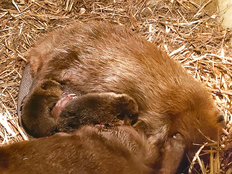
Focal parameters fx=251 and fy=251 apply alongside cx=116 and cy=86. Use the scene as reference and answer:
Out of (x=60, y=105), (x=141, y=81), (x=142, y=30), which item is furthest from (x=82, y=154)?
(x=142, y=30)

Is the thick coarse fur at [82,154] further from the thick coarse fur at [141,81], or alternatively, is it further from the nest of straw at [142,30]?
the nest of straw at [142,30]

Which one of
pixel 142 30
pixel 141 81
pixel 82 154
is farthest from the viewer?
pixel 142 30

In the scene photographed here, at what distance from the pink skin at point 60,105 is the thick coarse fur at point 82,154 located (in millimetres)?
277

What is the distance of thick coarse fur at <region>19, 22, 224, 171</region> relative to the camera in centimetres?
181

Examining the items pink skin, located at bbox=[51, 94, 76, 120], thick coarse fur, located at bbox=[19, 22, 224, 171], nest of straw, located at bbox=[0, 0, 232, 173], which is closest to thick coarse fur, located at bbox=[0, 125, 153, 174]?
thick coarse fur, located at bbox=[19, 22, 224, 171]

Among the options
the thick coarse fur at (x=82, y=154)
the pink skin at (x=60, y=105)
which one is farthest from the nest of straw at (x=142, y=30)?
the thick coarse fur at (x=82, y=154)

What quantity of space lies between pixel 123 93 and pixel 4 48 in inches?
58.6

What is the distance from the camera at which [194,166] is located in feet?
5.72

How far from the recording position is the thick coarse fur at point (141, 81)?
181 cm

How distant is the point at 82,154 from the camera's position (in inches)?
59.7

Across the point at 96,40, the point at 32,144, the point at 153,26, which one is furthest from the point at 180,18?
the point at 32,144

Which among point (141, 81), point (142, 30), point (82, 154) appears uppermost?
point (142, 30)

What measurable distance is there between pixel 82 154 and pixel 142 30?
5.62ft

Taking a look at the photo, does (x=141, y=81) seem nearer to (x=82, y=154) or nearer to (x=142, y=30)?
(x=82, y=154)
